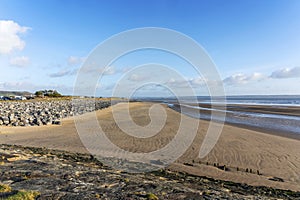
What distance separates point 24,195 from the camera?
4.38 m

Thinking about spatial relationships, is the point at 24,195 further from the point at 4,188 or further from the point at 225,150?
the point at 225,150

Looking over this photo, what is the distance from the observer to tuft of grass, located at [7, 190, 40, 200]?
4246mm

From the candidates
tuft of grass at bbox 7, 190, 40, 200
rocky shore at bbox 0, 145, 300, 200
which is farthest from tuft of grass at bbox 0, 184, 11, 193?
tuft of grass at bbox 7, 190, 40, 200

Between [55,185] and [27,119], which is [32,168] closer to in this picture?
[55,185]

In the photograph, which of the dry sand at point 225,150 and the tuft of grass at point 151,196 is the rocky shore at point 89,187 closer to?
the tuft of grass at point 151,196

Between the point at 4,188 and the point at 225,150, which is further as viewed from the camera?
the point at 225,150

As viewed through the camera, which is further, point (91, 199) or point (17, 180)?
point (17, 180)

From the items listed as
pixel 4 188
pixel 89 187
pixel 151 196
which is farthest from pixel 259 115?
pixel 4 188

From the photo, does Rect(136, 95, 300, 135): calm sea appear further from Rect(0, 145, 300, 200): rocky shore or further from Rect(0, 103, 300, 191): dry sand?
Rect(0, 145, 300, 200): rocky shore

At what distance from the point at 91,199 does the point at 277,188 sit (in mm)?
6262

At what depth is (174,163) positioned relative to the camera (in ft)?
31.4

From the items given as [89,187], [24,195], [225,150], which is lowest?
[225,150]

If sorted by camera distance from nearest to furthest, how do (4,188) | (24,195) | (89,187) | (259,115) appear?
(24,195) → (4,188) → (89,187) → (259,115)

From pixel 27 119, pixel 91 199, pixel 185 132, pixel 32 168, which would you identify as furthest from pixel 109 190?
pixel 27 119
